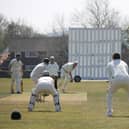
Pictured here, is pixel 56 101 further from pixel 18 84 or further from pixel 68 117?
pixel 18 84

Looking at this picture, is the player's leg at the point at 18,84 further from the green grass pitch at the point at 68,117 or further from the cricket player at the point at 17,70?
the green grass pitch at the point at 68,117

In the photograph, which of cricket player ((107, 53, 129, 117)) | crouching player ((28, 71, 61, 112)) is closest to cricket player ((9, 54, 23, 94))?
crouching player ((28, 71, 61, 112))

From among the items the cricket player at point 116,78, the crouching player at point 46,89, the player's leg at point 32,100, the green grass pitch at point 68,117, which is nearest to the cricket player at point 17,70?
the green grass pitch at point 68,117

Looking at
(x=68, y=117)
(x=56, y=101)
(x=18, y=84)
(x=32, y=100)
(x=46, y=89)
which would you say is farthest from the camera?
(x=18, y=84)

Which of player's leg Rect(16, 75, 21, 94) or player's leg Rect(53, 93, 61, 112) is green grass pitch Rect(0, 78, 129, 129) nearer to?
player's leg Rect(53, 93, 61, 112)

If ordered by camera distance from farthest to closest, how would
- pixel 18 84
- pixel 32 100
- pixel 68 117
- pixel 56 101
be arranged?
pixel 18 84 < pixel 32 100 < pixel 56 101 < pixel 68 117

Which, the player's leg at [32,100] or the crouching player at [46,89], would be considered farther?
the player's leg at [32,100]

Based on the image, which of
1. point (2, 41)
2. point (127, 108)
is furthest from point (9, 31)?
point (127, 108)

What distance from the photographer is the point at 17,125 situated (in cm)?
1530

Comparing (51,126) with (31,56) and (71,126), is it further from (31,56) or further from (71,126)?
(31,56)

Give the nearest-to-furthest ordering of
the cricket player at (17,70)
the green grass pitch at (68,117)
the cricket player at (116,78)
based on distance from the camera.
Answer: the green grass pitch at (68,117)
the cricket player at (116,78)
the cricket player at (17,70)

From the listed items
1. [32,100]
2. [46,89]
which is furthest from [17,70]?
[46,89]

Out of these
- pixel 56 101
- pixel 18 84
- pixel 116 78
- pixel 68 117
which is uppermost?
pixel 116 78

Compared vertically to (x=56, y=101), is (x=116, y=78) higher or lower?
higher
